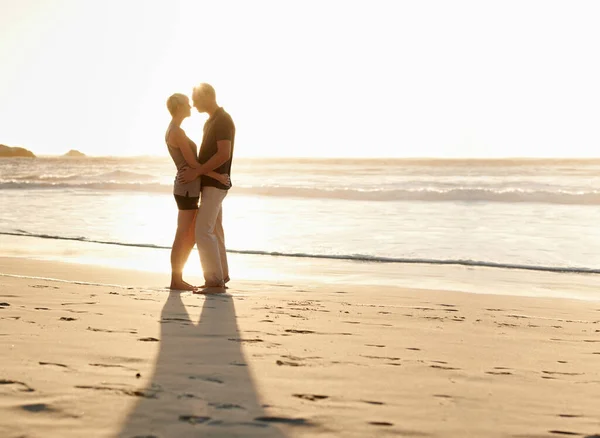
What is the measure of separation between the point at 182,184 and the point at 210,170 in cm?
33

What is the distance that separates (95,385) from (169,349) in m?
0.81

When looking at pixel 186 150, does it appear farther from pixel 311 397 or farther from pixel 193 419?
pixel 193 419

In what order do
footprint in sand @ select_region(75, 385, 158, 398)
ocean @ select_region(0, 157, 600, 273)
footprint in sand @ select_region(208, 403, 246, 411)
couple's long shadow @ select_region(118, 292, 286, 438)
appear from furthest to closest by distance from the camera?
ocean @ select_region(0, 157, 600, 273) → footprint in sand @ select_region(75, 385, 158, 398) → footprint in sand @ select_region(208, 403, 246, 411) → couple's long shadow @ select_region(118, 292, 286, 438)

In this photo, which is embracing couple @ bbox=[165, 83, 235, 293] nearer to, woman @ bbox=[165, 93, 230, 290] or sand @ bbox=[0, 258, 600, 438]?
woman @ bbox=[165, 93, 230, 290]

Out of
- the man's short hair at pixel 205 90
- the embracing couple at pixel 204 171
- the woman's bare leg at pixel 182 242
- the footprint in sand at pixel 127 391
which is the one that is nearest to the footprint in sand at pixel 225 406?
the footprint in sand at pixel 127 391

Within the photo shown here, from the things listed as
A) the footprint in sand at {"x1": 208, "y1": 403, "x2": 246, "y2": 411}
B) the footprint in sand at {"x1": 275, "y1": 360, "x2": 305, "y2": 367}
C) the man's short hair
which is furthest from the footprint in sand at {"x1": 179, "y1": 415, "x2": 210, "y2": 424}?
the man's short hair

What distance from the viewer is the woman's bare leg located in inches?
277

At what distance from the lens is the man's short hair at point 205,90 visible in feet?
22.7

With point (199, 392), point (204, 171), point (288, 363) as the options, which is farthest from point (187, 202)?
point (199, 392)

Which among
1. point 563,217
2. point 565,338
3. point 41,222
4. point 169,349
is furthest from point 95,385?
point 563,217

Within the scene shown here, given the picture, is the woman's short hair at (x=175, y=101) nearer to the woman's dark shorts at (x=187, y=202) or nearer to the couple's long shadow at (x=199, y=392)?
the woman's dark shorts at (x=187, y=202)

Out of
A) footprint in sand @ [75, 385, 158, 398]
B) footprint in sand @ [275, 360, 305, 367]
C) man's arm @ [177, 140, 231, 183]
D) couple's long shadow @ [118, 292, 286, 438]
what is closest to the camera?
couple's long shadow @ [118, 292, 286, 438]

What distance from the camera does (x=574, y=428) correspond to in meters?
3.11

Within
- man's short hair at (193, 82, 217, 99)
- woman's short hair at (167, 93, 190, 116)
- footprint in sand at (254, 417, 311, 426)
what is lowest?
footprint in sand at (254, 417, 311, 426)
